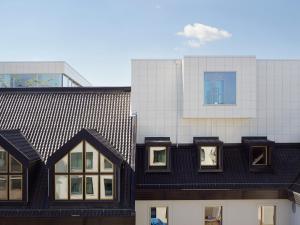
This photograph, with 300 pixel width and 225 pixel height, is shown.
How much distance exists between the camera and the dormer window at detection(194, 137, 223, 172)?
51.2 feet

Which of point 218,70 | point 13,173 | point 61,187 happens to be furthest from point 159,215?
point 218,70

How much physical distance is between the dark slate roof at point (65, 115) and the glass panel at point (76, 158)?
2112 mm

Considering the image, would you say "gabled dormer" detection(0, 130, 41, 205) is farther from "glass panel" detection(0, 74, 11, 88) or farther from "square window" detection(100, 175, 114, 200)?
"glass panel" detection(0, 74, 11, 88)

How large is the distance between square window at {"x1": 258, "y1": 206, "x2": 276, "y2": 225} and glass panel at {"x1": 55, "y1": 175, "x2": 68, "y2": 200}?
9.86 m

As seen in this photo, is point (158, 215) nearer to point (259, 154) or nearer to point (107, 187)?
point (107, 187)

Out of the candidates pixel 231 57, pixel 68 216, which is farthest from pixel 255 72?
pixel 68 216

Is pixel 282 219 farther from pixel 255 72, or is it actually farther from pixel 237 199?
pixel 255 72

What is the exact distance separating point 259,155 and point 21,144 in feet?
40.5

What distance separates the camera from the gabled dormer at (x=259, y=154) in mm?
15773

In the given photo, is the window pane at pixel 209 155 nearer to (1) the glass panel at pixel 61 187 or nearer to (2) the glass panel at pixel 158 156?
(2) the glass panel at pixel 158 156

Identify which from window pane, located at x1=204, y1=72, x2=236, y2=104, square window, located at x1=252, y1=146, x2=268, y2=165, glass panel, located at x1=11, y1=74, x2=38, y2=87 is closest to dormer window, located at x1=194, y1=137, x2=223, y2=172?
square window, located at x1=252, y1=146, x2=268, y2=165

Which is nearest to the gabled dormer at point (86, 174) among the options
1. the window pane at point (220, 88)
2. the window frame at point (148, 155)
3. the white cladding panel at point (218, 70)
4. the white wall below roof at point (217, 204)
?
the white wall below roof at point (217, 204)

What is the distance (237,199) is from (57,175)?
352 inches

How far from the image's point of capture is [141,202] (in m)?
14.8
